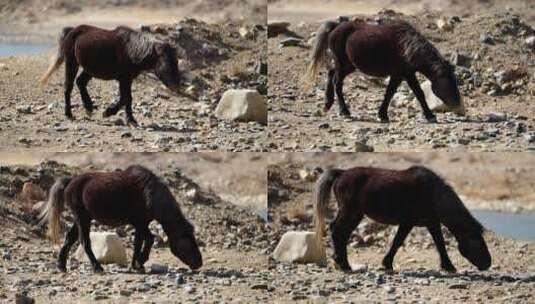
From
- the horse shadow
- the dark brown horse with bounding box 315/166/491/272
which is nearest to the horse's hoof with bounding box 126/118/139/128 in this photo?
the dark brown horse with bounding box 315/166/491/272

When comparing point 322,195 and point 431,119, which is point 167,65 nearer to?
point 322,195

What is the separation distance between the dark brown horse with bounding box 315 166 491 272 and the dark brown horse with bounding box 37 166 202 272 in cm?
137

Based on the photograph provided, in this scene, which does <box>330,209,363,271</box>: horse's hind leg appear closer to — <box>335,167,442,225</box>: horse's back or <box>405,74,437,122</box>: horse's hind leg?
<box>335,167,442,225</box>: horse's back

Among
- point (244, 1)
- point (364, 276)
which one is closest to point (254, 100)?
point (364, 276)

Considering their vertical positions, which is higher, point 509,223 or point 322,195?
point 322,195

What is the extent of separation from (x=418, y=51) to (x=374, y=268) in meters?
2.22

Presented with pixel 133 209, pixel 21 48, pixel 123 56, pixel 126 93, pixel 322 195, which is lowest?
pixel 133 209

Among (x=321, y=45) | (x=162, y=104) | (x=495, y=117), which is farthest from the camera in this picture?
(x=162, y=104)

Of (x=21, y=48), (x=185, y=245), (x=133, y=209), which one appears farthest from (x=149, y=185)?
(x=21, y=48)

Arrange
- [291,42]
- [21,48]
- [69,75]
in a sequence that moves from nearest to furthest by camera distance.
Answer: [69,75] → [291,42] → [21,48]

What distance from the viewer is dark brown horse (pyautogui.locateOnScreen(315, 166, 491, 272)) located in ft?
40.2

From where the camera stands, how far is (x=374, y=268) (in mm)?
12688

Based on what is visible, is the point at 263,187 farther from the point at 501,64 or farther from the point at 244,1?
the point at 244,1

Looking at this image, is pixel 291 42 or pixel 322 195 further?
pixel 291 42
